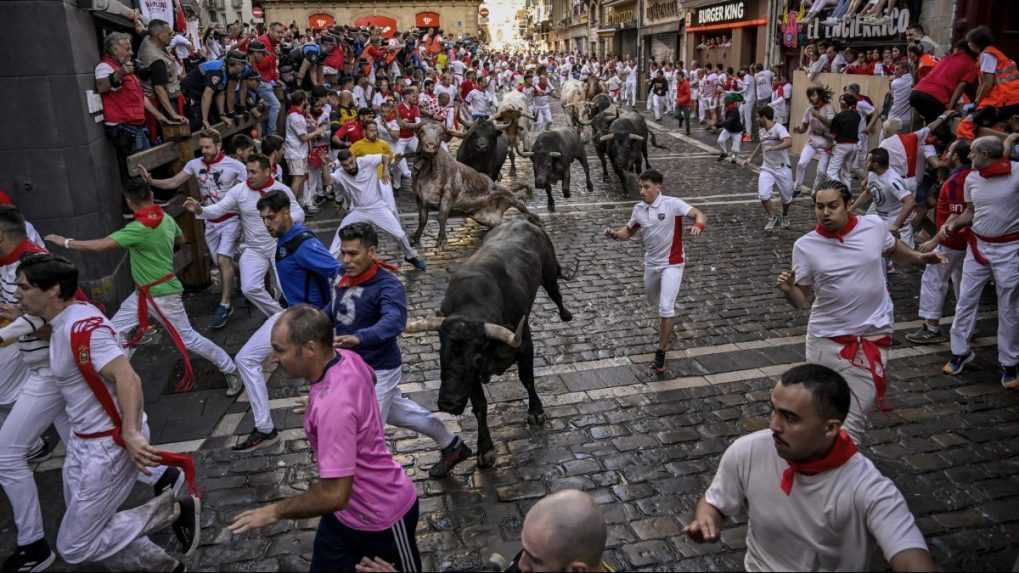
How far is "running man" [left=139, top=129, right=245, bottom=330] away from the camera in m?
8.65

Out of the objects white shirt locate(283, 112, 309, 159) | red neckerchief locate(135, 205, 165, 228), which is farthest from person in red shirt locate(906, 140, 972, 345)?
white shirt locate(283, 112, 309, 159)

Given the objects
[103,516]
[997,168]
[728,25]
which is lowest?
[103,516]

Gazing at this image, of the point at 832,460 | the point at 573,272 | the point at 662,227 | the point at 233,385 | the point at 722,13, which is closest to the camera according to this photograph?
the point at 832,460

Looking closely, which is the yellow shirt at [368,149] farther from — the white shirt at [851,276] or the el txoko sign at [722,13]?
the el txoko sign at [722,13]

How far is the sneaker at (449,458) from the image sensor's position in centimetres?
541

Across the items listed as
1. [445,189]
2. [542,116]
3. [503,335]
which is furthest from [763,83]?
[503,335]

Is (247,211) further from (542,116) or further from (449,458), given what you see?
(542,116)

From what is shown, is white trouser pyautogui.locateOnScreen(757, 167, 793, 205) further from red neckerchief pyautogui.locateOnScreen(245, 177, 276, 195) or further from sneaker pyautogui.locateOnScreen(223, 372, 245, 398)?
sneaker pyautogui.locateOnScreen(223, 372, 245, 398)

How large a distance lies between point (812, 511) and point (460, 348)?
2.88 metres

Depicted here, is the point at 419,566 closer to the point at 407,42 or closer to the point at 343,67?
the point at 343,67

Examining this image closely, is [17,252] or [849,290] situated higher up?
[17,252]

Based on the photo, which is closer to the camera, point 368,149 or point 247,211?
point 247,211

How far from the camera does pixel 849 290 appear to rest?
482 cm

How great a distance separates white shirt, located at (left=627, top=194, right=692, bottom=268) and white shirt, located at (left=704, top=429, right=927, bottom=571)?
4.31 meters
